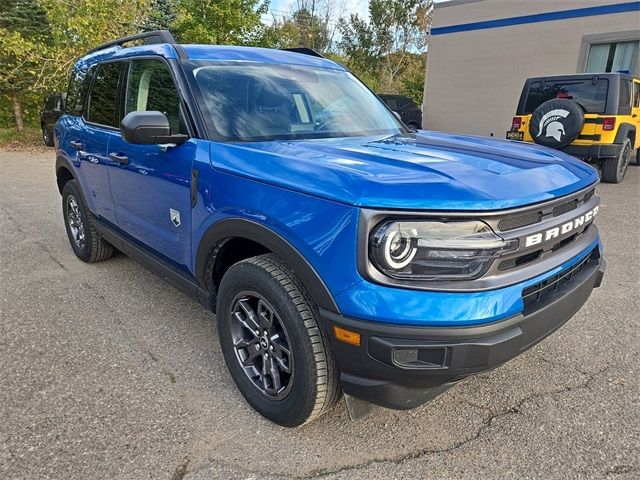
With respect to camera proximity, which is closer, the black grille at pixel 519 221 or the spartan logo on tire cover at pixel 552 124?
the black grille at pixel 519 221

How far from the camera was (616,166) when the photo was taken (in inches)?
340

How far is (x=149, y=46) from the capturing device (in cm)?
317

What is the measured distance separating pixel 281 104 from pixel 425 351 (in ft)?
5.85

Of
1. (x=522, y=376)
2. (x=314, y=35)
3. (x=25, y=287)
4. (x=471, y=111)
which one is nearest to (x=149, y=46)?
(x=25, y=287)

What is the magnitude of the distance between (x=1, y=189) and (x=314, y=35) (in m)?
29.9

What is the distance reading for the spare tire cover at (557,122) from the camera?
7.51m

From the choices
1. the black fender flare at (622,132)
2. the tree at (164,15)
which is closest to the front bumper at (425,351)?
the black fender flare at (622,132)

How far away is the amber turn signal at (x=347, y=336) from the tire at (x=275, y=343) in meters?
0.13

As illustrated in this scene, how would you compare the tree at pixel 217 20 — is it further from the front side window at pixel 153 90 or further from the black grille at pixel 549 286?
the black grille at pixel 549 286

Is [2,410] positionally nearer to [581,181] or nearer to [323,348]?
[323,348]

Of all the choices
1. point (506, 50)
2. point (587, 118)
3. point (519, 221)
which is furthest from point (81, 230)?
point (506, 50)

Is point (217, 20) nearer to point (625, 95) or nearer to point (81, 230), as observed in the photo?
point (625, 95)

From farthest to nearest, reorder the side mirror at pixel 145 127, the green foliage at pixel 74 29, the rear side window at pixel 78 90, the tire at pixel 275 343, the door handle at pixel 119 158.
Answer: the green foliage at pixel 74 29
the rear side window at pixel 78 90
the door handle at pixel 119 158
the side mirror at pixel 145 127
the tire at pixel 275 343

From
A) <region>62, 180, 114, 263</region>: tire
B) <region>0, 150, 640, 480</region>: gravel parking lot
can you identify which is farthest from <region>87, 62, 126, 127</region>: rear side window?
<region>0, 150, 640, 480</region>: gravel parking lot
